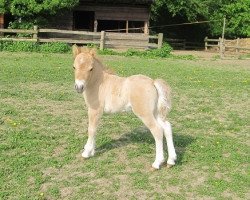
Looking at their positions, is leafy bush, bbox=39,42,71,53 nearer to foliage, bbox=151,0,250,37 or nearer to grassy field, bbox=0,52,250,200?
grassy field, bbox=0,52,250,200

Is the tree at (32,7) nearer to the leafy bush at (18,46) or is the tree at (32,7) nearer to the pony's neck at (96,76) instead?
the leafy bush at (18,46)

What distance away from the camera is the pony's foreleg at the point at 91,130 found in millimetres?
5969

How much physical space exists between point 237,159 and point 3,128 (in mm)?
3905

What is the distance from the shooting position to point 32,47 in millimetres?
21062

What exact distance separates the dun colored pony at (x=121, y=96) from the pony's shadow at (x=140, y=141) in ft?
1.62

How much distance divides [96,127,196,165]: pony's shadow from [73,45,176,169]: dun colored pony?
0.49 m

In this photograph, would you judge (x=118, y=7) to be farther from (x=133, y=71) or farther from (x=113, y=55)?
(x=133, y=71)

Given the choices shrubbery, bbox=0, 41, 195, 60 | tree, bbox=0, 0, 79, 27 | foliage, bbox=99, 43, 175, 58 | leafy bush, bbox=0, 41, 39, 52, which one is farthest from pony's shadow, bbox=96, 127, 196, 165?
tree, bbox=0, 0, 79, 27

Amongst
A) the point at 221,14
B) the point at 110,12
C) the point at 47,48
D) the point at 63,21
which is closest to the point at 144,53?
the point at 47,48

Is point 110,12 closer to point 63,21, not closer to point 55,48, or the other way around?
point 63,21

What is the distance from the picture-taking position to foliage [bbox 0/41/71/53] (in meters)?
20.8

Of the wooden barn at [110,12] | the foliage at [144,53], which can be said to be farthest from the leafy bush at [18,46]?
the wooden barn at [110,12]

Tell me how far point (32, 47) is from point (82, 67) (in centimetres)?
1622

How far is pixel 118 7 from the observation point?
27750mm
